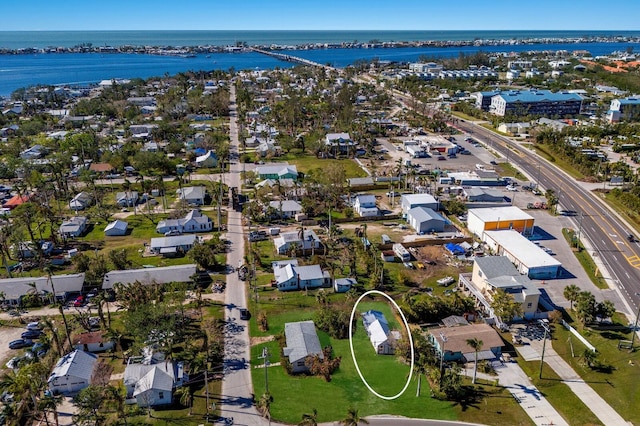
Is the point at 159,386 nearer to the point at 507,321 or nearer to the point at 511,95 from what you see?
the point at 507,321

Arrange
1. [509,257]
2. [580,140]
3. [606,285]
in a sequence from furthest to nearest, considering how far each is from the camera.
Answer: [580,140]
[509,257]
[606,285]

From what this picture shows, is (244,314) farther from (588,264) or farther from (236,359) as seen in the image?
(588,264)

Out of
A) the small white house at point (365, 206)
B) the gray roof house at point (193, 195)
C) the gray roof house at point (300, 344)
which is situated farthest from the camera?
the gray roof house at point (193, 195)

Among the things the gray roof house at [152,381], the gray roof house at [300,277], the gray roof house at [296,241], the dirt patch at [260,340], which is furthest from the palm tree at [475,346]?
the gray roof house at [296,241]

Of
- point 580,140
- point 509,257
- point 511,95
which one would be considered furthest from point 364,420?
point 511,95

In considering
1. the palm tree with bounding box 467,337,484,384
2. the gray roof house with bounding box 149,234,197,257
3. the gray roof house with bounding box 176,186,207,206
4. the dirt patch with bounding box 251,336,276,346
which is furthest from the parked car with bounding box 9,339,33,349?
the palm tree with bounding box 467,337,484,384

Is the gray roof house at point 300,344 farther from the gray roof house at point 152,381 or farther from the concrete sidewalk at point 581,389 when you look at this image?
the concrete sidewalk at point 581,389
